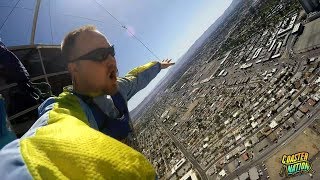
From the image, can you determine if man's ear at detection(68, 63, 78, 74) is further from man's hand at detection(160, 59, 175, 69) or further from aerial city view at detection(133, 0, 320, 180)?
aerial city view at detection(133, 0, 320, 180)

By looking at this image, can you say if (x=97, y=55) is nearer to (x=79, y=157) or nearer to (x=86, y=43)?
(x=86, y=43)

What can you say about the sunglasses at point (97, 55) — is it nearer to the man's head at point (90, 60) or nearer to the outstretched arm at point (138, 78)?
the man's head at point (90, 60)

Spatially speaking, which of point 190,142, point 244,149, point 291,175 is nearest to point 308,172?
point 291,175

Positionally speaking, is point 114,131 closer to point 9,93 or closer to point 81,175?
point 81,175

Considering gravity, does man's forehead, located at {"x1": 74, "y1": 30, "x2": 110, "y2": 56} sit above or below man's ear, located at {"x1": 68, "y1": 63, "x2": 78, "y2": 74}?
above

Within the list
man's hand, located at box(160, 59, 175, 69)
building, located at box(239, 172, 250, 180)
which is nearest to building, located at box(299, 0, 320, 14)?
building, located at box(239, 172, 250, 180)

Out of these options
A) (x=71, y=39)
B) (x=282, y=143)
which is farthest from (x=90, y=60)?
(x=282, y=143)

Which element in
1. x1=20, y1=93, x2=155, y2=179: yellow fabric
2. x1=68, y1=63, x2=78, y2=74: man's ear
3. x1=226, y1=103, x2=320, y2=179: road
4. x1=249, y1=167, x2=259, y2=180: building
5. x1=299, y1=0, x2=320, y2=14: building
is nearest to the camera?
x1=20, y1=93, x2=155, y2=179: yellow fabric
